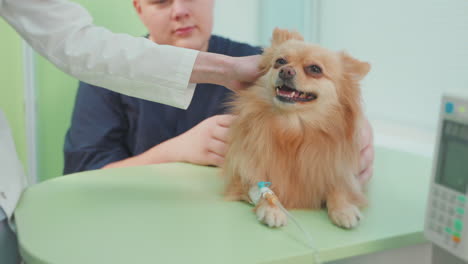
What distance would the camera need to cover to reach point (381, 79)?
2.01 m

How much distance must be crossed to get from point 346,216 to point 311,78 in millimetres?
279

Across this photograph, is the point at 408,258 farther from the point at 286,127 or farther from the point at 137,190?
the point at 137,190

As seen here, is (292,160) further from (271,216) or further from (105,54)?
(105,54)

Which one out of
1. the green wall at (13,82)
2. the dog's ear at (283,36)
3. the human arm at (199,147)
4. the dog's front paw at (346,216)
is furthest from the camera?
the green wall at (13,82)

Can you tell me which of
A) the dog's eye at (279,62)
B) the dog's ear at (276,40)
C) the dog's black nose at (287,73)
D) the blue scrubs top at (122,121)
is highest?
the dog's ear at (276,40)

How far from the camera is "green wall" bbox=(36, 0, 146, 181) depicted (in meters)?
1.91

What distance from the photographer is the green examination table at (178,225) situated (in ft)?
2.31

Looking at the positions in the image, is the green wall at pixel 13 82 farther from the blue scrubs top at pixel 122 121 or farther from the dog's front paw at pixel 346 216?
the dog's front paw at pixel 346 216

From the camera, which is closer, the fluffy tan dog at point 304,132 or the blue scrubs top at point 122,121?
the fluffy tan dog at point 304,132

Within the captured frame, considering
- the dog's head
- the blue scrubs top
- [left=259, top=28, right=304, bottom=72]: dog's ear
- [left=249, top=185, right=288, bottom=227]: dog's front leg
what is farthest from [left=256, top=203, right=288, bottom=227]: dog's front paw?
the blue scrubs top

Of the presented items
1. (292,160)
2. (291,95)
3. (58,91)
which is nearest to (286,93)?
(291,95)

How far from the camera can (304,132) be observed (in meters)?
0.92

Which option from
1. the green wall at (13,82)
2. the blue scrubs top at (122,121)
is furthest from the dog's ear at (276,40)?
the green wall at (13,82)

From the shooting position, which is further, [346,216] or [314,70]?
[314,70]
